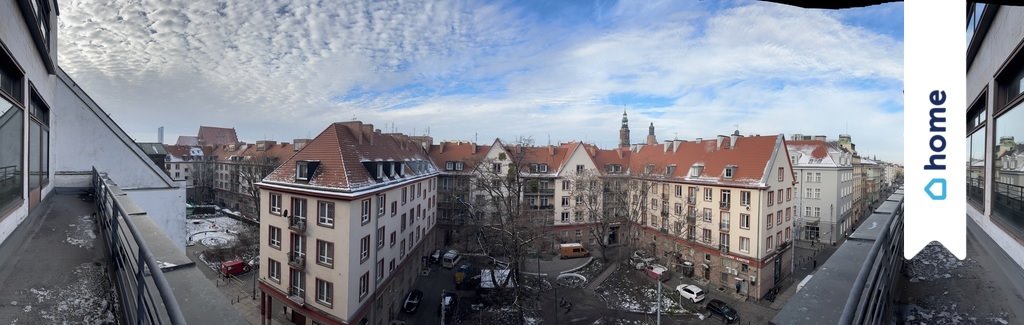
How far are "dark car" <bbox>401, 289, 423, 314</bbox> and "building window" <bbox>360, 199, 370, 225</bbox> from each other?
5424mm

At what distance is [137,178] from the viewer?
1024cm

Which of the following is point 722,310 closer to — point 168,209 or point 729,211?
point 729,211

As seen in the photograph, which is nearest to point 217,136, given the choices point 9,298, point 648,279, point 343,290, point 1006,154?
point 343,290

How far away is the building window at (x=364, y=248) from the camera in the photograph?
14505mm

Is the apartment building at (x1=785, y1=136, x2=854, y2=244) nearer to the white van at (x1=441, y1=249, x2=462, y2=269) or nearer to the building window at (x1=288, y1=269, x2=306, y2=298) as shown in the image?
the white van at (x1=441, y1=249, x2=462, y2=269)

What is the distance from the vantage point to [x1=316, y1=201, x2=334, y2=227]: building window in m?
14.0

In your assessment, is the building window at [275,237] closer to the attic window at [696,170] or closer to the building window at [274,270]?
the building window at [274,270]

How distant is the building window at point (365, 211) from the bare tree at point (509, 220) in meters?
6.16

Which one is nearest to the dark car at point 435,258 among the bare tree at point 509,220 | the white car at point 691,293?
the bare tree at point 509,220

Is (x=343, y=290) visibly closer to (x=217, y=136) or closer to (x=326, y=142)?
(x=326, y=142)

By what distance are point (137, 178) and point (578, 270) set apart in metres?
20.7

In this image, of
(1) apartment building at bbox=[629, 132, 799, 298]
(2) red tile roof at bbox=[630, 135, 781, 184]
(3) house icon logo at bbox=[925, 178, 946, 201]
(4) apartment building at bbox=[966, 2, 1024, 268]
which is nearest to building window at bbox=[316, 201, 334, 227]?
(3) house icon logo at bbox=[925, 178, 946, 201]

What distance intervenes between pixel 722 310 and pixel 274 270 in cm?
1944

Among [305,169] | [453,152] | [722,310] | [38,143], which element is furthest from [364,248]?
[453,152]
